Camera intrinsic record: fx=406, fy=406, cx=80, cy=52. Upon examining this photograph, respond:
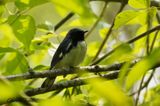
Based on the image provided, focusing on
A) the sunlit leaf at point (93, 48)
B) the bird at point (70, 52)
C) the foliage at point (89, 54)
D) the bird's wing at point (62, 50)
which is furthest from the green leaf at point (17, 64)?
the bird's wing at point (62, 50)

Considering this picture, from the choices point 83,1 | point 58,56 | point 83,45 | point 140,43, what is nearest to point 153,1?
point 140,43

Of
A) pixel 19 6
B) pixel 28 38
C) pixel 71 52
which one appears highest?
pixel 19 6

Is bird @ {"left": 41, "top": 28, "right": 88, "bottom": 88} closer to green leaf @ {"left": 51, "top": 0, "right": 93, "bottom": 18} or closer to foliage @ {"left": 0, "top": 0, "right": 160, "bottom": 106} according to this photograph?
foliage @ {"left": 0, "top": 0, "right": 160, "bottom": 106}

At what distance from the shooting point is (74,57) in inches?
89.4

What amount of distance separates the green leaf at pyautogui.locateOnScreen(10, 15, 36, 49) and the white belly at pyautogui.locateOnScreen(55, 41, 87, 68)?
1.06m

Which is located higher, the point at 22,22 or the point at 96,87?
the point at 96,87

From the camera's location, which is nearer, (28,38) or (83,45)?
(28,38)

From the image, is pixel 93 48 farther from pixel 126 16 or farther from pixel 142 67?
pixel 142 67

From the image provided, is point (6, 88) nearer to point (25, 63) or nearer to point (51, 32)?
point (25, 63)

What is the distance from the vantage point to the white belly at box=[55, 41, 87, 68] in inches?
84.2

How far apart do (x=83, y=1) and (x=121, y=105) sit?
115 millimetres

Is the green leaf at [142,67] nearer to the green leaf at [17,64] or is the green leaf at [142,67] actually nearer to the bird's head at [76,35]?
the green leaf at [17,64]

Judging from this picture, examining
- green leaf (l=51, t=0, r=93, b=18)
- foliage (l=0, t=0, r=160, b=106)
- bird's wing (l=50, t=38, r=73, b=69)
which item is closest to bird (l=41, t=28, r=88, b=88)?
bird's wing (l=50, t=38, r=73, b=69)

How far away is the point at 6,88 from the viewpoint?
15.7 inches
